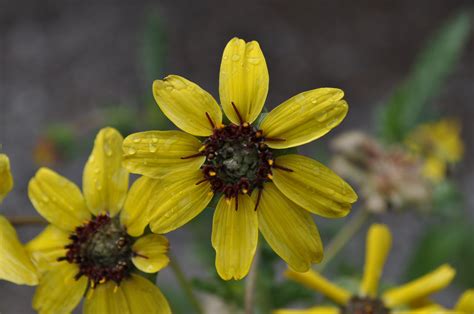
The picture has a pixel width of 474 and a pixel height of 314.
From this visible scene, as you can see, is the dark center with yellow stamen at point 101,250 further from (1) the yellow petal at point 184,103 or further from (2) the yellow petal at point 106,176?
(1) the yellow petal at point 184,103

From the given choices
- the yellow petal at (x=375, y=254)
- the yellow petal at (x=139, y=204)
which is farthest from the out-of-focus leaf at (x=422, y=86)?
the yellow petal at (x=139, y=204)

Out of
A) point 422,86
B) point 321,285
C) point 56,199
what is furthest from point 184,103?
point 422,86

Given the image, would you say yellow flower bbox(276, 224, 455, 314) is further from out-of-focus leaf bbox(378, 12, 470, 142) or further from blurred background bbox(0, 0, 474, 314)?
blurred background bbox(0, 0, 474, 314)

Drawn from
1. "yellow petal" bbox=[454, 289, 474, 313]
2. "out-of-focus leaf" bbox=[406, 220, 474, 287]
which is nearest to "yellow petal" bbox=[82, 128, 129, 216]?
"yellow petal" bbox=[454, 289, 474, 313]

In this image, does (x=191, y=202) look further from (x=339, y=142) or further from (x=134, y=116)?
(x=134, y=116)

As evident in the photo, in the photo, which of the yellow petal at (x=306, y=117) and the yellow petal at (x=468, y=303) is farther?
the yellow petal at (x=468, y=303)
